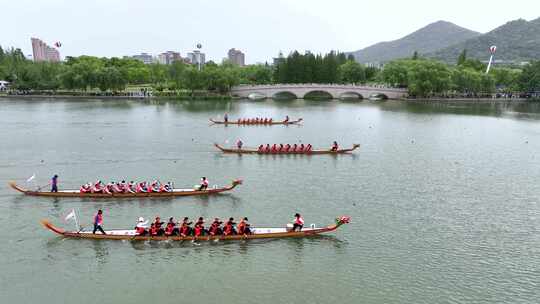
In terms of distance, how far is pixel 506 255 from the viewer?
2088cm

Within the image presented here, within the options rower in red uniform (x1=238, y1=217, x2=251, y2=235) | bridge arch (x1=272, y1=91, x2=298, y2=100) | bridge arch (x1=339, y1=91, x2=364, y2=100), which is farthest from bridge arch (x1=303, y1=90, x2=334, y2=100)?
rower in red uniform (x1=238, y1=217, x2=251, y2=235)

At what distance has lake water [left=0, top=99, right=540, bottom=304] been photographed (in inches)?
712

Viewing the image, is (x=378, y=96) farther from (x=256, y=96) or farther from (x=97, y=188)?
(x=97, y=188)

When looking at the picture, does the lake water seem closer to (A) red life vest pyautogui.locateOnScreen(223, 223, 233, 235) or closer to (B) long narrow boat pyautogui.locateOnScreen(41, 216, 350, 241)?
(B) long narrow boat pyautogui.locateOnScreen(41, 216, 350, 241)

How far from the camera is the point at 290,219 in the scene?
2498 centimetres

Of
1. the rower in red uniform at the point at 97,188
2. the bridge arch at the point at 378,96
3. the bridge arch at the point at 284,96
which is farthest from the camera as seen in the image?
the bridge arch at the point at 284,96

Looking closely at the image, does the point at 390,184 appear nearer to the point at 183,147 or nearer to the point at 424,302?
the point at 424,302

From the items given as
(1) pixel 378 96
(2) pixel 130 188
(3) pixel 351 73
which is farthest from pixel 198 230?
(3) pixel 351 73

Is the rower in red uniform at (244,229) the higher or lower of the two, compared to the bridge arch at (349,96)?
lower

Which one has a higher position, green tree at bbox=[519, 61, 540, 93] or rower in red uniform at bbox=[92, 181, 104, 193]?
green tree at bbox=[519, 61, 540, 93]

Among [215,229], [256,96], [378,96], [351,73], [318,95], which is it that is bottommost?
[215,229]

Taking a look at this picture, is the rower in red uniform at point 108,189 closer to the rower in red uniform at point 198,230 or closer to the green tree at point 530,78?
the rower in red uniform at point 198,230

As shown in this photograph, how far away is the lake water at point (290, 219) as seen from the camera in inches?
712

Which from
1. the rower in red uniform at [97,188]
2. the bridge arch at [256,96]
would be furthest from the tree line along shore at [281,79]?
the rower in red uniform at [97,188]
